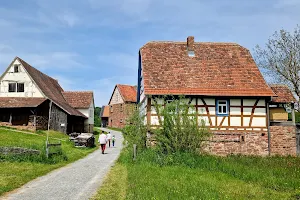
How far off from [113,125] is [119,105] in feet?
19.1

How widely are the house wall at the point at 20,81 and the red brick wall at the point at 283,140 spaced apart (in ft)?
83.8

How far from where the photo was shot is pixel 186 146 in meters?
16.6

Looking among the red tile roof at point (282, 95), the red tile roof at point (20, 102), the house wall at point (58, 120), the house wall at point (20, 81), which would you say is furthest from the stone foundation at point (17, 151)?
the house wall at point (20, 81)

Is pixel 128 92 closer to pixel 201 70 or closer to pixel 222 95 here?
pixel 201 70

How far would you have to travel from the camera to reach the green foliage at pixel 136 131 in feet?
60.4

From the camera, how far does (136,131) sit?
18.7 m

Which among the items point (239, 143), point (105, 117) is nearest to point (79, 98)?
point (239, 143)

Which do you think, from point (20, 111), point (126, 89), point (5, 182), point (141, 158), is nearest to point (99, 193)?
point (5, 182)

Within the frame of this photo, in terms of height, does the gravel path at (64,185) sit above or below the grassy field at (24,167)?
below

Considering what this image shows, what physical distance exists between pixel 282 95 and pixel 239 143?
17.0ft

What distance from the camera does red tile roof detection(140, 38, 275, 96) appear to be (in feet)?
74.9

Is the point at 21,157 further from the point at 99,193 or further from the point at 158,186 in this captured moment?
the point at 158,186

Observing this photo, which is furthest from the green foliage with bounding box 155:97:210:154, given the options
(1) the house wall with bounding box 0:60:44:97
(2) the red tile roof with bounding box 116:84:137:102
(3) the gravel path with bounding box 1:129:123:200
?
(2) the red tile roof with bounding box 116:84:137:102

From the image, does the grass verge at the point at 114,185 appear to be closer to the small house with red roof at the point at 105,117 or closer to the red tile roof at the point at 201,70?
the red tile roof at the point at 201,70
